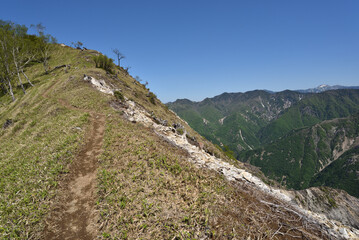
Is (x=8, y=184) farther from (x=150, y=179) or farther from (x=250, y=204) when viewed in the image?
(x=250, y=204)

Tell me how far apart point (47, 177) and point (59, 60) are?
93184mm

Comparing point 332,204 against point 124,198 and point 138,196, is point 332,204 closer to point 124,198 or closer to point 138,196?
point 138,196

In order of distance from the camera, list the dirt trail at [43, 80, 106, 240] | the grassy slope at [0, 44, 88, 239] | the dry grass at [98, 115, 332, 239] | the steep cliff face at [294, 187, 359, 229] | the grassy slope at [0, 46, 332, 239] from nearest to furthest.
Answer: the dry grass at [98, 115, 332, 239] → the grassy slope at [0, 46, 332, 239] → the dirt trail at [43, 80, 106, 240] → the grassy slope at [0, 44, 88, 239] → the steep cliff face at [294, 187, 359, 229]

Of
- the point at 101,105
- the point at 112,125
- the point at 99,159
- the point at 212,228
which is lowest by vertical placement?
the point at 212,228

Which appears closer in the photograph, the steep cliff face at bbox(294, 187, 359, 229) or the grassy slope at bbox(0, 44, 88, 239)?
the grassy slope at bbox(0, 44, 88, 239)

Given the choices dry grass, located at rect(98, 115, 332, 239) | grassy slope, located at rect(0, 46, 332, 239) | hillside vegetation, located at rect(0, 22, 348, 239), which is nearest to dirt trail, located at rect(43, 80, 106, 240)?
hillside vegetation, located at rect(0, 22, 348, 239)

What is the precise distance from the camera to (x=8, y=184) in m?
12.6

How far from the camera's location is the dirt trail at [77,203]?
8.97m

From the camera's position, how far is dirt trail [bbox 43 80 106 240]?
29.4ft

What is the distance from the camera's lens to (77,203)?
35.9 feet

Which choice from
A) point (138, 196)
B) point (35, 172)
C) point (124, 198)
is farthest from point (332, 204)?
point (35, 172)

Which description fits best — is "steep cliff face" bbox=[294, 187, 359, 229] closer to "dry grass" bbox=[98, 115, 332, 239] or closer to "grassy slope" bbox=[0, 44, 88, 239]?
"dry grass" bbox=[98, 115, 332, 239]

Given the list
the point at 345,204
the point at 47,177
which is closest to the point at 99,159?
the point at 47,177

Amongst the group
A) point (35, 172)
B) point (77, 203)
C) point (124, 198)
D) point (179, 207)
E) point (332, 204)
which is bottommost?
point (332, 204)
